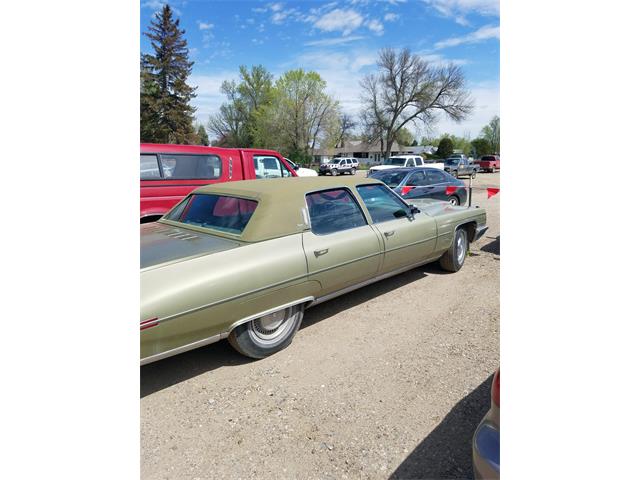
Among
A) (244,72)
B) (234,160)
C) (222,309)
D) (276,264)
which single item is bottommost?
(222,309)

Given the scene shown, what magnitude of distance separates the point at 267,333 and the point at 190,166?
4.17m

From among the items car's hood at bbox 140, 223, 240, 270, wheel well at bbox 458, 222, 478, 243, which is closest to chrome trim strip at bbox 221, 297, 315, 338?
car's hood at bbox 140, 223, 240, 270

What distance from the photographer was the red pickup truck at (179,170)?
5961 millimetres

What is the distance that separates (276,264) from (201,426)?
1.18 meters

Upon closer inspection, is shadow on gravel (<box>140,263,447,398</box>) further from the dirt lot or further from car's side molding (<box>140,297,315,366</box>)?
car's side molding (<box>140,297,315,366</box>)

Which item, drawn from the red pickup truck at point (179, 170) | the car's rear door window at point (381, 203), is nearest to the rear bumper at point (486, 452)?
the car's rear door window at point (381, 203)

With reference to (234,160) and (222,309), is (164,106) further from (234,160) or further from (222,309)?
(222,309)

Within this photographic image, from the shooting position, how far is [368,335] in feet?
11.4

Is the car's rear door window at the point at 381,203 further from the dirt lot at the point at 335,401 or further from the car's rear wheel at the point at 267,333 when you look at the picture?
the car's rear wheel at the point at 267,333

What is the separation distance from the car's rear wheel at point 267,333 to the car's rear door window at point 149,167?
13.0 feet

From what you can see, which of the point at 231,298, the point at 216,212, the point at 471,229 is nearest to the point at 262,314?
the point at 231,298

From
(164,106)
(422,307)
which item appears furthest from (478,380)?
(164,106)

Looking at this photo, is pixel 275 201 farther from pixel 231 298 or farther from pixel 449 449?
pixel 449 449

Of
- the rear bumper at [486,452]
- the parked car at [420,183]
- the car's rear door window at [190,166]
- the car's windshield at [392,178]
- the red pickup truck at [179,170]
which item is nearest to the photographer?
the rear bumper at [486,452]
